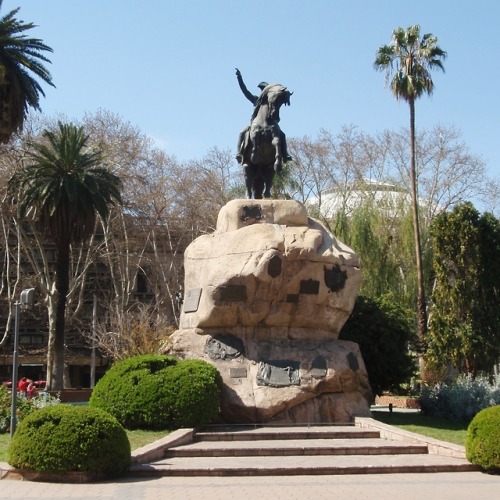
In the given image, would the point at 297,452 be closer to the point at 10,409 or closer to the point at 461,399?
the point at 10,409

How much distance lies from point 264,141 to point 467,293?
10384 millimetres

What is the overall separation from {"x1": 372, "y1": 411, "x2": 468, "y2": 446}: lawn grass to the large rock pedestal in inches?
59.7

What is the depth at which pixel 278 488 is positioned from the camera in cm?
1237

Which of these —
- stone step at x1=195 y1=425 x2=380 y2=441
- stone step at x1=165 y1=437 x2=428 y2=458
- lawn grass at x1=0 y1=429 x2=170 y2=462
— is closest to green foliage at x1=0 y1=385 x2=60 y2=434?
lawn grass at x1=0 y1=429 x2=170 y2=462

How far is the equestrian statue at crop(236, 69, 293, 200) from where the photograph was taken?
70.8 feet

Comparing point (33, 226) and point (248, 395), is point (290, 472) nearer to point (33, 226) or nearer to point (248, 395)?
point (248, 395)

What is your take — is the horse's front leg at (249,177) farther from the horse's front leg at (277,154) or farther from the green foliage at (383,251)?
the green foliage at (383,251)

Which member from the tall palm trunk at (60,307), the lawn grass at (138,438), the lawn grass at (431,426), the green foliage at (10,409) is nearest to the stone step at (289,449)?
the lawn grass at (138,438)

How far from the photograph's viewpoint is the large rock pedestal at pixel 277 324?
61.6ft

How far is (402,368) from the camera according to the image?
83.9ft

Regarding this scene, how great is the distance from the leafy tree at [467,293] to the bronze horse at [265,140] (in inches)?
356

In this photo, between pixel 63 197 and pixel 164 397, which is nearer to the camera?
pixel 164 397

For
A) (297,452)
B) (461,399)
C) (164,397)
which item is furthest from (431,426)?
(164,397)

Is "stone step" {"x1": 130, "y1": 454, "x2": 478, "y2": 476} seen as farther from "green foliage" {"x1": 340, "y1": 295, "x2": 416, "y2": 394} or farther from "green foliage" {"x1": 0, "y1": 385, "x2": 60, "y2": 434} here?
"green foliage" {"x1": 340, "y1": 295, "x2": 416, "y2": 394}
